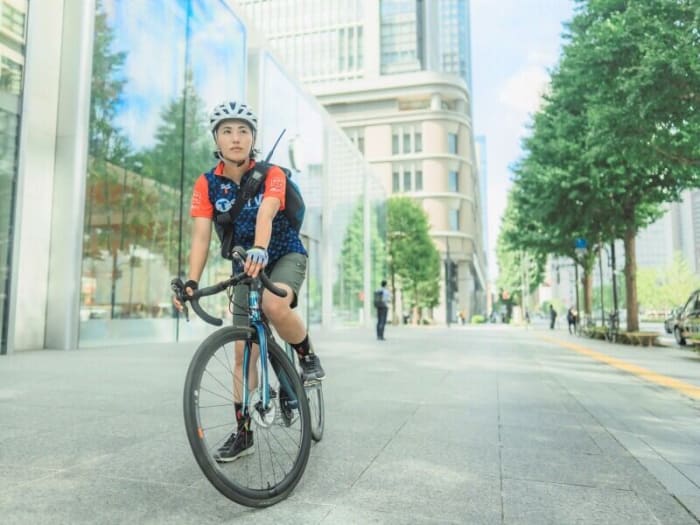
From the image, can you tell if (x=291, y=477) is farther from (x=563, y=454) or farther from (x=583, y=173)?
(x=583, y=173)

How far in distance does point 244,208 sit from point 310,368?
3.19 feet

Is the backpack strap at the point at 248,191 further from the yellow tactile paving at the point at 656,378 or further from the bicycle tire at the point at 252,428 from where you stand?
the yellow tactile paving at the point at 656,378

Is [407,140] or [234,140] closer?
[234,140]

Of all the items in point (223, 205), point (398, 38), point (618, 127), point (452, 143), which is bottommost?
point (223, 205)

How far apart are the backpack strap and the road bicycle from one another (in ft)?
1.30

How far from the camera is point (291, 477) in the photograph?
247 cm

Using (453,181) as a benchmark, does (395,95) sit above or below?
above

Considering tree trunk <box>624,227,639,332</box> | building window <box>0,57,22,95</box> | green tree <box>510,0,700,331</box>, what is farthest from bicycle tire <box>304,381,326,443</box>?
tree trunk <box>624,227,639,332</box>

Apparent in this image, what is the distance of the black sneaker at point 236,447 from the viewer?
9.18 feet

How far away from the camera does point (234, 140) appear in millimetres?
2934

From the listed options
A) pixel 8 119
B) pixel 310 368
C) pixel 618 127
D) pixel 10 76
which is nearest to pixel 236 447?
pixel 310 368

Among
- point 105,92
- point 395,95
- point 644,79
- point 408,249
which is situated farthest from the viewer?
point 395,95

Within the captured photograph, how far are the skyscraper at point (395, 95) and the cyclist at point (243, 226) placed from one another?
62033 millimetres

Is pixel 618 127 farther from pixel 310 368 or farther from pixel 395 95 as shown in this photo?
pixel 395 95
